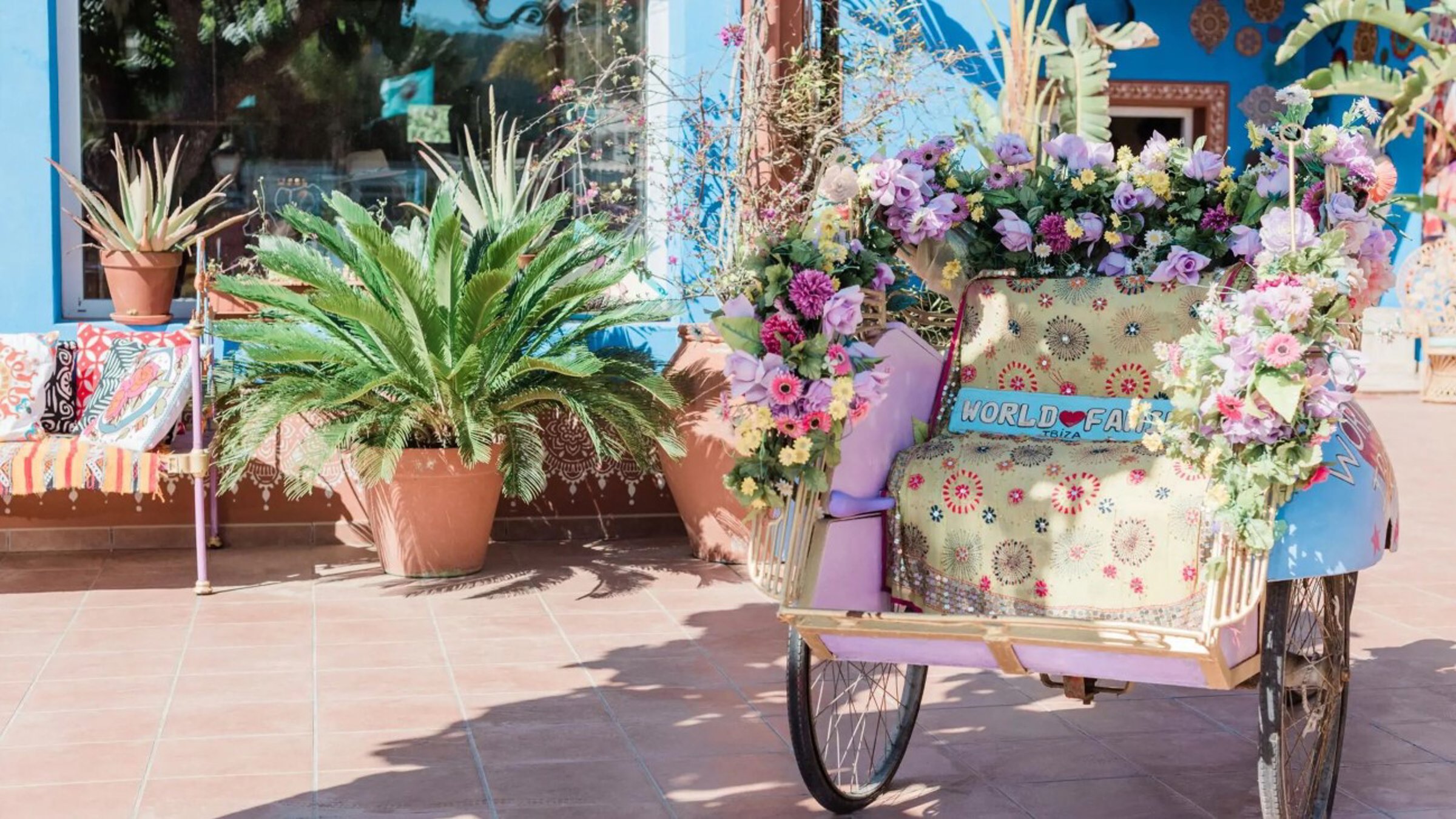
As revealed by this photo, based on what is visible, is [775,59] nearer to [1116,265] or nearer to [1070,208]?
[1070,208]

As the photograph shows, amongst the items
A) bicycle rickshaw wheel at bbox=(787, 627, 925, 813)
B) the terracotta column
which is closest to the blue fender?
bicycle rickshaw wheel at bbox=(787, 627, 925, 813)

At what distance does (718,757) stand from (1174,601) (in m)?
1.53

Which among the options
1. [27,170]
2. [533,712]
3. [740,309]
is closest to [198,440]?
[27,170]

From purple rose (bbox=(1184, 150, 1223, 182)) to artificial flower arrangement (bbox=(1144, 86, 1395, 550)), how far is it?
77 centimetres

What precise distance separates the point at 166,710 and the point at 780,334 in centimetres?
262

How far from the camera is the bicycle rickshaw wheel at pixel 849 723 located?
4.17 m

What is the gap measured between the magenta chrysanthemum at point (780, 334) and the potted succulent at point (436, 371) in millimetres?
2985

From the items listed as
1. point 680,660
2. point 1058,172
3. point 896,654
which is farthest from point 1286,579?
point 680,660

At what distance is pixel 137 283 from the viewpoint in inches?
303

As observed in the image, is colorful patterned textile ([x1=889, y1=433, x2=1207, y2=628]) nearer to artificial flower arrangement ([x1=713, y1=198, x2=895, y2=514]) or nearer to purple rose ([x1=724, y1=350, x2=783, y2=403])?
A: artificial flower arrangement ([x1=713, y1=198, x2=895, y2=514])

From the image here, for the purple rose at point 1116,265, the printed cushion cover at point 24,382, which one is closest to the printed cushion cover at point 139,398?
the printed cushion cover at point 24,382

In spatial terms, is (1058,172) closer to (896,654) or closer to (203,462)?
(896,654)

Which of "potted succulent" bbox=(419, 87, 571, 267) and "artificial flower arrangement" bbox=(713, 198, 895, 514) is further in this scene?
"potted succulent" bbox=(419, 87, 571, 267)

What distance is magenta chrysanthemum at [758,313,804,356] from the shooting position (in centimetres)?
385
